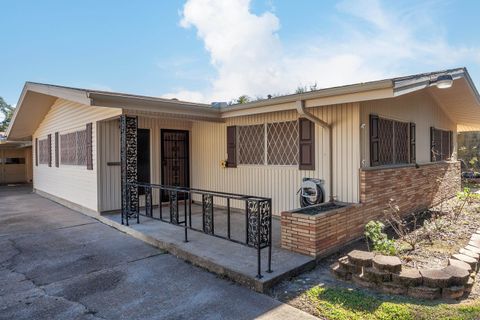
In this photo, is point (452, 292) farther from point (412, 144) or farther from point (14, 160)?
point (14, 160)

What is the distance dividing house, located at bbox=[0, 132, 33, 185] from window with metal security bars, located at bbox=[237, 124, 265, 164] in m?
15.2

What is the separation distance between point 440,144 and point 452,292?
25.6 ft

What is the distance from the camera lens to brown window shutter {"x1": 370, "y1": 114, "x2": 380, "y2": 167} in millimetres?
5578

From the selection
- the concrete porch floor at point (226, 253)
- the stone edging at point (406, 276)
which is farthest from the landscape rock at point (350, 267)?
the concrete porch floor at point (226, 253)

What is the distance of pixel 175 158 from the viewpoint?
333 inches

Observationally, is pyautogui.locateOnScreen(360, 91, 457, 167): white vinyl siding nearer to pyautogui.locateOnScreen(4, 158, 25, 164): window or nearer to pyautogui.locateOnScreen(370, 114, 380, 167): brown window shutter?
pyautogui.locateOnScreen(370, 114, 380, 167): brown window shutter

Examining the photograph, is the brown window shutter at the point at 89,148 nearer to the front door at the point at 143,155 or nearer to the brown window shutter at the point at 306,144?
the front door at the point at 143,155

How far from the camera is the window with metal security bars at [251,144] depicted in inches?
273

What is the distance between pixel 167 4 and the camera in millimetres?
8055

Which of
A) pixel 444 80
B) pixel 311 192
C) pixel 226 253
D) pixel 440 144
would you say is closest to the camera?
pixel 226 253

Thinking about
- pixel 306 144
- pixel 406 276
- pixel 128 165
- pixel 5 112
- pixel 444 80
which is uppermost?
pixel 5 112

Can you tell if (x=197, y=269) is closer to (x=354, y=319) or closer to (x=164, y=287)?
(x=164, y=287)

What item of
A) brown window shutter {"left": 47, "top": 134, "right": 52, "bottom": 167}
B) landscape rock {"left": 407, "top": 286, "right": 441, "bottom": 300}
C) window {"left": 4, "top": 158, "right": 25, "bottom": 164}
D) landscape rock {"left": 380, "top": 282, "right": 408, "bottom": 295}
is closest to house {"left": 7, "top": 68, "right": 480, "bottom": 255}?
brown window shutter {"left": 47, "top": 134, "right": 52, "bottom": 167}

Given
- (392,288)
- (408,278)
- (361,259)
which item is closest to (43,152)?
(361,259)
